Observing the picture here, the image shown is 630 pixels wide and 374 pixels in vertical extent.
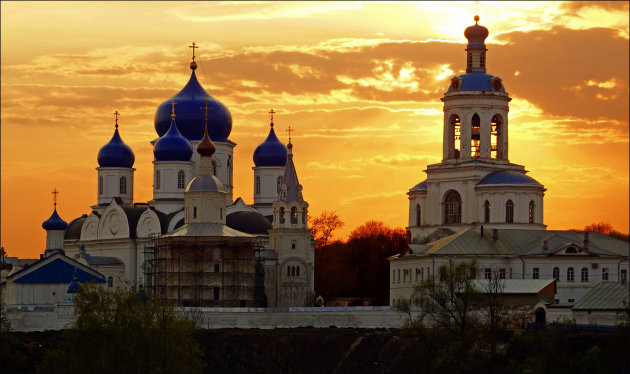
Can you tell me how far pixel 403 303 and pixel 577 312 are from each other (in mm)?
5535

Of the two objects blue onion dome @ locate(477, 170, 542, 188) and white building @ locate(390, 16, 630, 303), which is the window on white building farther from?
blue onion dome @ locate(477, 170, 542, 188)

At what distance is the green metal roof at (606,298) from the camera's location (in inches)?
2108

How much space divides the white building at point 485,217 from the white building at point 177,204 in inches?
176

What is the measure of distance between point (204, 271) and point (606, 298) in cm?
1612

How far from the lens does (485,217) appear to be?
69812 mm

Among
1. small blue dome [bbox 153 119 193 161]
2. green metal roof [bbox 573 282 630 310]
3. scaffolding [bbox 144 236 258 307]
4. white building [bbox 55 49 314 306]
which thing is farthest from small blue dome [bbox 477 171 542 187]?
green metal roof [bbox 573 282 630 310]

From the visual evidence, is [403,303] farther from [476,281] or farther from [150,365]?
[150,365]

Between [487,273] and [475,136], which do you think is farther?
[475,136]

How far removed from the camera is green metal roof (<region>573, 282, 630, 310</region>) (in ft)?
176

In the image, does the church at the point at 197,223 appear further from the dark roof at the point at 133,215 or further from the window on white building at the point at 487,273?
the window on white building at the point at 487,273

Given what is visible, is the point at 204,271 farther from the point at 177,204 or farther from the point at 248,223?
the point at 177,204

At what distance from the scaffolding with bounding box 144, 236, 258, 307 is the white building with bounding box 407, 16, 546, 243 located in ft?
32.6

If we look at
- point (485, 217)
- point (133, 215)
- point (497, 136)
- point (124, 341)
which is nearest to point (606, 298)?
point (124, 341)

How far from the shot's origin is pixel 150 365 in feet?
158
